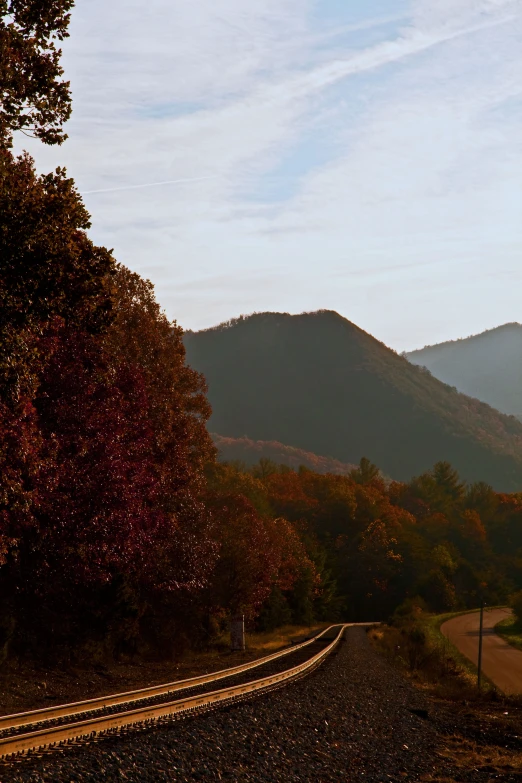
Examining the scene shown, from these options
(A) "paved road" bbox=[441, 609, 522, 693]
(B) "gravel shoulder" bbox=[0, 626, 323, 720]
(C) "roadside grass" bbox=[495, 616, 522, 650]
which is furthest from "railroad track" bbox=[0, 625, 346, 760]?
(C) "roadside grass" bbox=[495, 616, 522, 650]

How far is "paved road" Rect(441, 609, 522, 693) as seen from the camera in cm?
5534

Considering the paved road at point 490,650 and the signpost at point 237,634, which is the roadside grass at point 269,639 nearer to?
the signpost at point 237,634

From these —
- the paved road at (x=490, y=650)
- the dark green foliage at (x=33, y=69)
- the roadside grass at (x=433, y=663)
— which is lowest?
the paved road at (x=490, y=650)

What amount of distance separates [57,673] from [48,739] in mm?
14736

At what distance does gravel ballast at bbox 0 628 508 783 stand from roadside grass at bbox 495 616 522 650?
58.1m

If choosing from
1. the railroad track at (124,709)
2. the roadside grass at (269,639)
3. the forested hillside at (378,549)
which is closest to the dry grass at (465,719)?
the railroad track at (124,709)

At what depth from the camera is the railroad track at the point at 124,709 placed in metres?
12.8

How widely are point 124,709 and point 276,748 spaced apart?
12.6 feet

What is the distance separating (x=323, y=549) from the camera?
326ft

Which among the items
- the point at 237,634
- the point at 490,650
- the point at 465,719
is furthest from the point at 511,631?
the point at 465,719

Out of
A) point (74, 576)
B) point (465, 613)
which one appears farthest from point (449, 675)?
point (465, 613)

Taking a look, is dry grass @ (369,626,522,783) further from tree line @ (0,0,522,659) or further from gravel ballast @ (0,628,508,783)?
tree line @ (0,0,522,659)

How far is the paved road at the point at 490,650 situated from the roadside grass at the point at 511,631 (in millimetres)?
687

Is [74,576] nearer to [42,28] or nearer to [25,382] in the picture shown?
[25,382]
